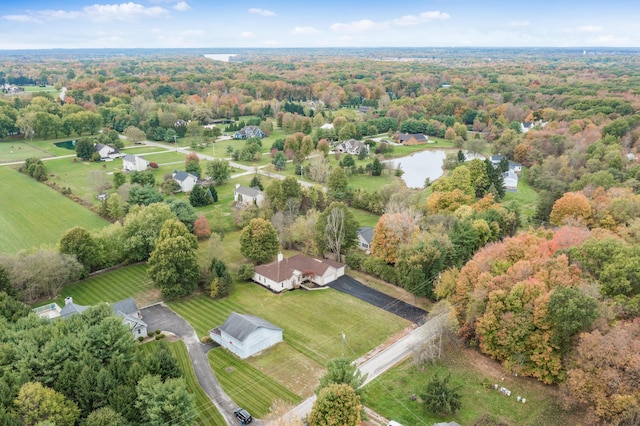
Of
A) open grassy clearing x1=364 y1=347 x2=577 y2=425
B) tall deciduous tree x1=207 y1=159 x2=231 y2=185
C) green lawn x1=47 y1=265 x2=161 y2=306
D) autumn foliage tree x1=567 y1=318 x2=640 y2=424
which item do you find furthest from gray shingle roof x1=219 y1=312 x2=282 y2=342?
tall deciduous tree x1=207 y1=159 x2=231 y2=185

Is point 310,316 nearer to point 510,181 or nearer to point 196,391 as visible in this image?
point 196,391

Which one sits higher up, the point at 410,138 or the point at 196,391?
the point at 410,138

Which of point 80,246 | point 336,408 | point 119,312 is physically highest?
point 80,246

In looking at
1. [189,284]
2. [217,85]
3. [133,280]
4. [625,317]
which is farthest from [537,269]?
[217,85]

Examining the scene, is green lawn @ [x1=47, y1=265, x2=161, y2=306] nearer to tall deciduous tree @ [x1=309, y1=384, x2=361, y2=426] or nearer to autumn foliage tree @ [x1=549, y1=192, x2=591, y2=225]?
tall deciduous tree @ [x1=309, y1=384, x2=361, y2=426]

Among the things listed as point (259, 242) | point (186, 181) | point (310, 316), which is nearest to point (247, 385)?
point (310, 316)

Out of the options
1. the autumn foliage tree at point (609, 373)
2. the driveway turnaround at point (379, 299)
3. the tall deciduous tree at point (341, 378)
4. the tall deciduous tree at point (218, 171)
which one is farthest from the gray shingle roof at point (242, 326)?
the tall deciduous tree at point (218, 171)
